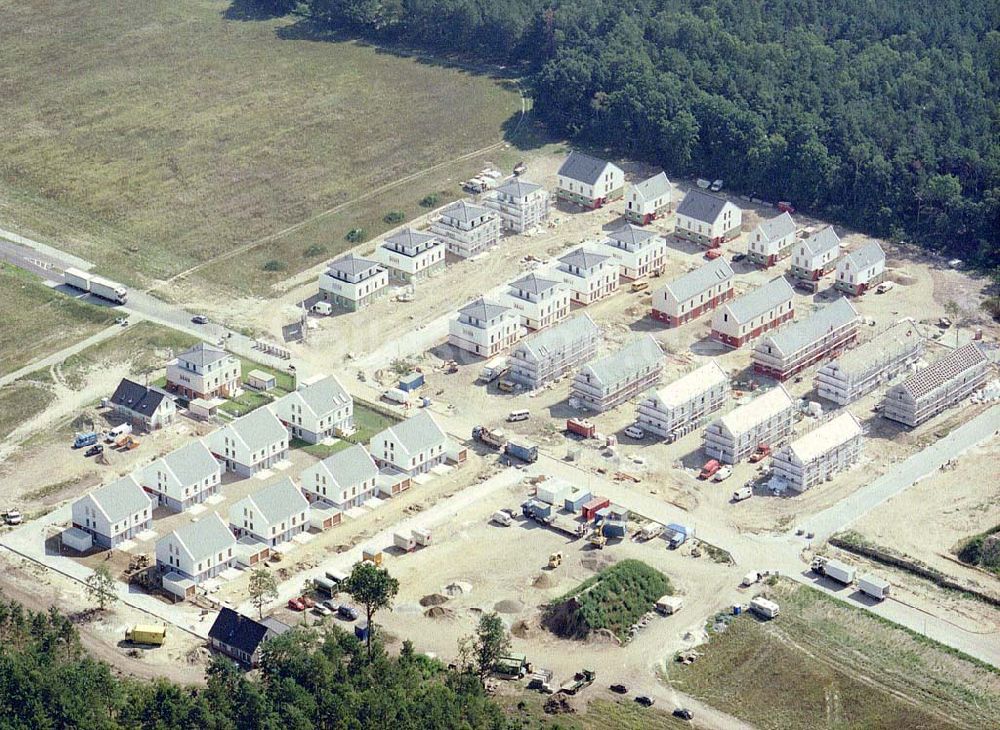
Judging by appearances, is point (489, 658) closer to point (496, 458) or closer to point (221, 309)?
point (496, 458)

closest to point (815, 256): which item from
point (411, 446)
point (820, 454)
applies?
point (820, 454)

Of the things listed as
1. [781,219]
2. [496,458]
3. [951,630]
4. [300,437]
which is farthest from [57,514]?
[781,219]

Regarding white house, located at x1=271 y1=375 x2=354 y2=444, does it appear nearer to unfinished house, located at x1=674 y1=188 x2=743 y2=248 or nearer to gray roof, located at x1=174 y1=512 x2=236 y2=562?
gray roof, located at x1=174 y1=512 x2=236 y2=562

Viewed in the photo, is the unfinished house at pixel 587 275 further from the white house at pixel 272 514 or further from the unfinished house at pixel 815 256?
the white house at pixel 272 514

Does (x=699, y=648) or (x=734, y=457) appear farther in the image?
(x=734, y=457)

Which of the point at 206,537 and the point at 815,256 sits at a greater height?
the point at 815,256

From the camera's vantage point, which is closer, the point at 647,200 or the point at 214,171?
the point at 647,200

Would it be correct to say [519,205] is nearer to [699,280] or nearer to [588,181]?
[588,181]
